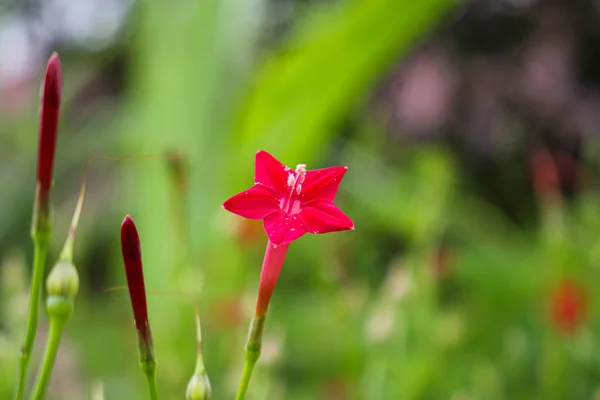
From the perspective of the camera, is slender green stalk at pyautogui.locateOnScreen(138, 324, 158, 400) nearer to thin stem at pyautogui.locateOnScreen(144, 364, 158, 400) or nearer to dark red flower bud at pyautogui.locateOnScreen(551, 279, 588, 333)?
thin stem at pyautogui.locateOnScreen(144, 364, 158, 400)

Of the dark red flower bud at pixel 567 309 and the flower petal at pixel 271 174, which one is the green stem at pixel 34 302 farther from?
the dark red flower bud at pixel 567 309

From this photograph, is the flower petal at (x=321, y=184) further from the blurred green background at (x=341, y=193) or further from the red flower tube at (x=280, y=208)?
the blurred green background at (x=341, y=193)

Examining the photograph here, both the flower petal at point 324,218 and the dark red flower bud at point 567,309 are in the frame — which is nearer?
the flower petal at point 324,218

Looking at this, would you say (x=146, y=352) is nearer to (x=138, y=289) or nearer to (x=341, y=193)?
(x=138, y=289)

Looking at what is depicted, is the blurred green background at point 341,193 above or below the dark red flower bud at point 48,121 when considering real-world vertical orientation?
below

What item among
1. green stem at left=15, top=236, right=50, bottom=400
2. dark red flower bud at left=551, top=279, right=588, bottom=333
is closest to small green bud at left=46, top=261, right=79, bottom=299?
green stem at left=15, top=236, right=50, bottom=400

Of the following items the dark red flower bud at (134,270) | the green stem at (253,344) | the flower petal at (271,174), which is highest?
the flower petal at (271,174)

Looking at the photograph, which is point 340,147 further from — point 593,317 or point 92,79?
point 593,317

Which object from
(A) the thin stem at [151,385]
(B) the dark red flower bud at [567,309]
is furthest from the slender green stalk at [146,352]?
(B) the dark red flower bud at [567,309]

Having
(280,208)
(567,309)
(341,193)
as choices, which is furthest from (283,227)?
(341,193)
